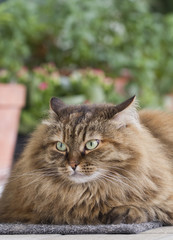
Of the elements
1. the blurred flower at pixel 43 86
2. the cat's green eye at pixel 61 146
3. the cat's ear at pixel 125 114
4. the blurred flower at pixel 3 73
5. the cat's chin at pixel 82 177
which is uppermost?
the blurred flower at pixel 3 73

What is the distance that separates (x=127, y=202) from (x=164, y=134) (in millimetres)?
507

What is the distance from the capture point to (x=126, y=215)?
1959mm

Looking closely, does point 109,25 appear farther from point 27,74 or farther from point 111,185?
point 111,185

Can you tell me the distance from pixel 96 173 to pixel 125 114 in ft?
→ 1.01

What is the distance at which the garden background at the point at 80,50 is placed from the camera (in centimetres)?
495

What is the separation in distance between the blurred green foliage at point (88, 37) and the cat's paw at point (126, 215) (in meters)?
3.12

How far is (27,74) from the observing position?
5078mm

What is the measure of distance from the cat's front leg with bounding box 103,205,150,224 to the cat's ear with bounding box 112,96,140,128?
1.20 feet

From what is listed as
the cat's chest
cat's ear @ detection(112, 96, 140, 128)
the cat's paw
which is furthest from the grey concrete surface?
cat's ear @ detection(112, 96, 140, 128)

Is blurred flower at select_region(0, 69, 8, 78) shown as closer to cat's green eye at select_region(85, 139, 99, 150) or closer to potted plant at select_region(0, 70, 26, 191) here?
potted plant at select_region(0, 70, 26, 191)

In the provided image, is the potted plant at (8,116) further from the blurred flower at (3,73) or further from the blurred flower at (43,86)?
the blurred flower at (43,86)

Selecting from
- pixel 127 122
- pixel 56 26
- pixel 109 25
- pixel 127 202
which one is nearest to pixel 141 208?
pixel 127 202

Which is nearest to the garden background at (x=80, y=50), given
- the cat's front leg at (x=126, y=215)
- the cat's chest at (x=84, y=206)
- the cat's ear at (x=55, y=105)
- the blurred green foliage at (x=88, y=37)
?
the blurred green foliage at (x=88, y=37)

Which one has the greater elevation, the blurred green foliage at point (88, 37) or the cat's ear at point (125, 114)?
the blurred green foliage at point (88, 37)
